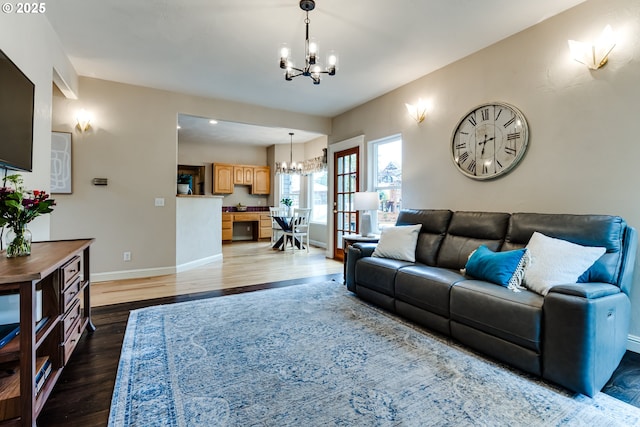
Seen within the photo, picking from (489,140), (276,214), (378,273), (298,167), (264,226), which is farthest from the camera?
(264,226)

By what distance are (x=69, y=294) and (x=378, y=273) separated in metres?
2.44

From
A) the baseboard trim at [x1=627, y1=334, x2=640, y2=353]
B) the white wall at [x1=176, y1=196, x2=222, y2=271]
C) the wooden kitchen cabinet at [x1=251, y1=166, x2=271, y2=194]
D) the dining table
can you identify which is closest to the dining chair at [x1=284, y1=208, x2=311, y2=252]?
the dining table

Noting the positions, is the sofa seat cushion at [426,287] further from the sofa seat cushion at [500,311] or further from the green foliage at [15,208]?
the green foliage at [15,208]

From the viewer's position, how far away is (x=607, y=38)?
7.67 feet

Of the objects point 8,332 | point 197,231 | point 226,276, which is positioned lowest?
point 226,276

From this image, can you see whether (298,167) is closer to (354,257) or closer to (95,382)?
(354,257)

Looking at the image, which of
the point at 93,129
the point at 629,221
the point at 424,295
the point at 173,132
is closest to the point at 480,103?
the point at 629,221

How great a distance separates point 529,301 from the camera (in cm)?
190

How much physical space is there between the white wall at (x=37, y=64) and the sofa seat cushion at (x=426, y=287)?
314 cm

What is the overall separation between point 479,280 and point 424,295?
0.44 m

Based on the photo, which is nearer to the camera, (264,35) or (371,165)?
(264,35)

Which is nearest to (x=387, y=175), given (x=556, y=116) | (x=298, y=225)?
(x=556, y=116)

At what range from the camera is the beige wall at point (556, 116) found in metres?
2.29

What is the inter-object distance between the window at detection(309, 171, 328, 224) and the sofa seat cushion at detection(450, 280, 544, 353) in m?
5.27
